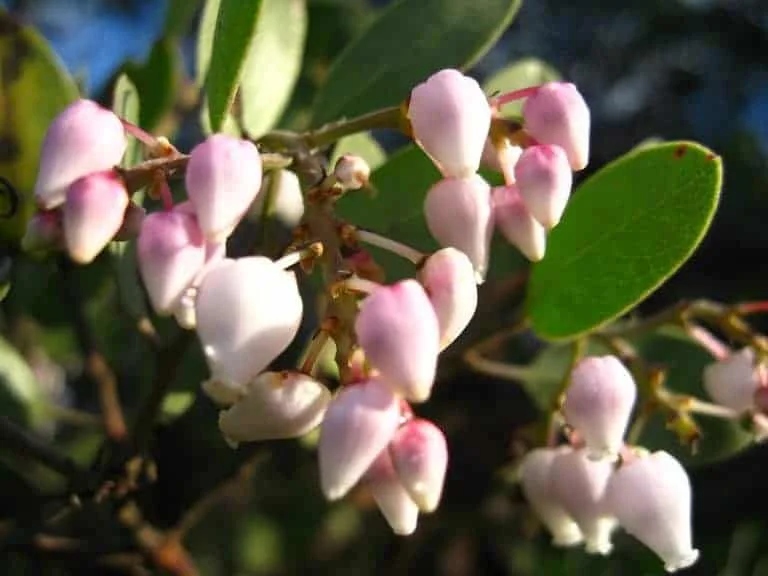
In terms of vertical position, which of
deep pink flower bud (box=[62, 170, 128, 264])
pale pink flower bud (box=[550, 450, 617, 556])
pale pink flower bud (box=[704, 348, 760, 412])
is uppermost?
Answer: deep pink flower bud (box=[62, 170, 128, 264])

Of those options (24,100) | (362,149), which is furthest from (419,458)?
(24,100)

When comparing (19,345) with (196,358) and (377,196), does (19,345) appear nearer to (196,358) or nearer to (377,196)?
(196,358)

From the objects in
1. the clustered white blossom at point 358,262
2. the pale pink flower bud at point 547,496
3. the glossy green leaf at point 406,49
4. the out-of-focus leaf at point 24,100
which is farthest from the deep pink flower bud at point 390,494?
the out-of-focus leaf at point 24,100

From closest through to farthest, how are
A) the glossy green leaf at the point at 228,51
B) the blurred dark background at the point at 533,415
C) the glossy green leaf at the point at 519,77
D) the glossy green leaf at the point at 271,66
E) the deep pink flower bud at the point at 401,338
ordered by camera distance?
the deep pink flower bud at the point at 401,338, the glossy green leaf at the point at 228,51, the glossy green leaf at the point at 271,66, the glossy green leaf at the point at 519,77, the blurred dark background at the point at 533,415

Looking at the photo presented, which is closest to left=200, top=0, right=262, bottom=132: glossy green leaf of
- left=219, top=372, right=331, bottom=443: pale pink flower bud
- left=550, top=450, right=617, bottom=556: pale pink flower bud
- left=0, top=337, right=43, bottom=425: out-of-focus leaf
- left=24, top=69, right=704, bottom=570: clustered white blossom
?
left=24, top=69, right=704, bottom=570: clustered white blossom

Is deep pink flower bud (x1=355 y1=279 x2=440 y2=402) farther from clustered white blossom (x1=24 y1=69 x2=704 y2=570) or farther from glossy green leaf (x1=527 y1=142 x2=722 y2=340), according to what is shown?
glossy green leaf (x1=527 y1=142 x2=722 y2=340)

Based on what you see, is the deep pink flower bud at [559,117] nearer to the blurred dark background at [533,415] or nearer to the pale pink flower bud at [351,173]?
the pale pink flower bud at [351,173]

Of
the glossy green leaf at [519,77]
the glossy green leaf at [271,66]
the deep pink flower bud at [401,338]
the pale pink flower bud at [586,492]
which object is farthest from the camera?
the glossy green leaf at [519,77]
